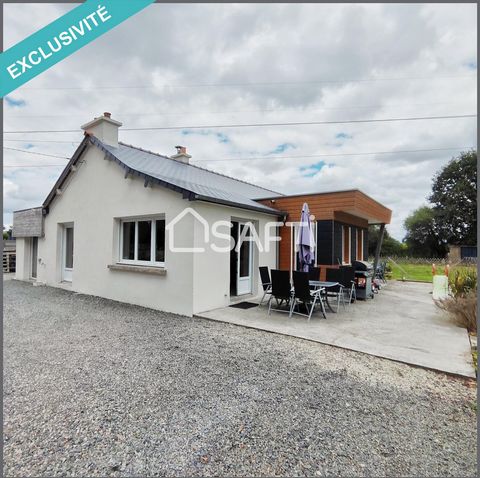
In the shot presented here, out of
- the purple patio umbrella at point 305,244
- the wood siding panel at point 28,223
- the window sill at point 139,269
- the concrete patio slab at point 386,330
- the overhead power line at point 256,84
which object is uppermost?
the overhead power line at point 256,84

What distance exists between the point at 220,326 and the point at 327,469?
4147 mm

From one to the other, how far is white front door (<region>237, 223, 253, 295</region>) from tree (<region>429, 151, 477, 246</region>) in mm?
31493

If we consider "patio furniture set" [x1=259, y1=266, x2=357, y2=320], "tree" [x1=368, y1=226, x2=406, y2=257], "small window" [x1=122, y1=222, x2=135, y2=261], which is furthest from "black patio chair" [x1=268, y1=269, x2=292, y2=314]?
"tree" [x1=368, y1=226, x2=406, y2=257]

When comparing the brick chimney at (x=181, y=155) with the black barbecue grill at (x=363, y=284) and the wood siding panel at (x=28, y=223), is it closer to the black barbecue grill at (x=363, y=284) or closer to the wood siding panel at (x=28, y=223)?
the wood siding panel at (x=28, y=223)

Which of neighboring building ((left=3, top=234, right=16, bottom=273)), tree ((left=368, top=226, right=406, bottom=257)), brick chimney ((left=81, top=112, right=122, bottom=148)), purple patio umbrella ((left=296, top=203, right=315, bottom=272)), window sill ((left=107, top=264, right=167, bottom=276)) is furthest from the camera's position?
tree ((left=368, top=226, right=406, bottom=257))

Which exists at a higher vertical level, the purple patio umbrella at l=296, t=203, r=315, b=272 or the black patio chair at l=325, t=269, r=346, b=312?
the purple patio umbrella at l=296, t=203, r=315, b=272

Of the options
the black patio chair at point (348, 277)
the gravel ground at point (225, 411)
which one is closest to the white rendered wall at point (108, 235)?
the gravel ground at point (225, 411)

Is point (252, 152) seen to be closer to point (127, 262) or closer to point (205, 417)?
point (127, 262)

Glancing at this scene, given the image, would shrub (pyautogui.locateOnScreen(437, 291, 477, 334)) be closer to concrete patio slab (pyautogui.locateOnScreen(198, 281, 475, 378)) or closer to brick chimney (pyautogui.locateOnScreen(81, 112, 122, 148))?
concrete patio slab (pyautogui.locateOnScreen(198, 281, 475, 378))

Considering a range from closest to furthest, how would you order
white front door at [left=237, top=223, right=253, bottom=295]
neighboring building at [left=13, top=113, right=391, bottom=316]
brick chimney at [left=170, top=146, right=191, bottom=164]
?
1. neighboring building at [left=13, top=113, right=391, bottom=316]
2. white front door at [left=237, top=223, right=253, bottom=295]
3. brick chimney at [left=170, top=146, right=191, bottom=164]

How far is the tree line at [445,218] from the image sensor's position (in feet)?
102

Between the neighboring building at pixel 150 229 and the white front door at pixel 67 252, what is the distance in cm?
4

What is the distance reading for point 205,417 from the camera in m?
2.83

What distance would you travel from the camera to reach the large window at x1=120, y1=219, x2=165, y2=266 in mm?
8109
